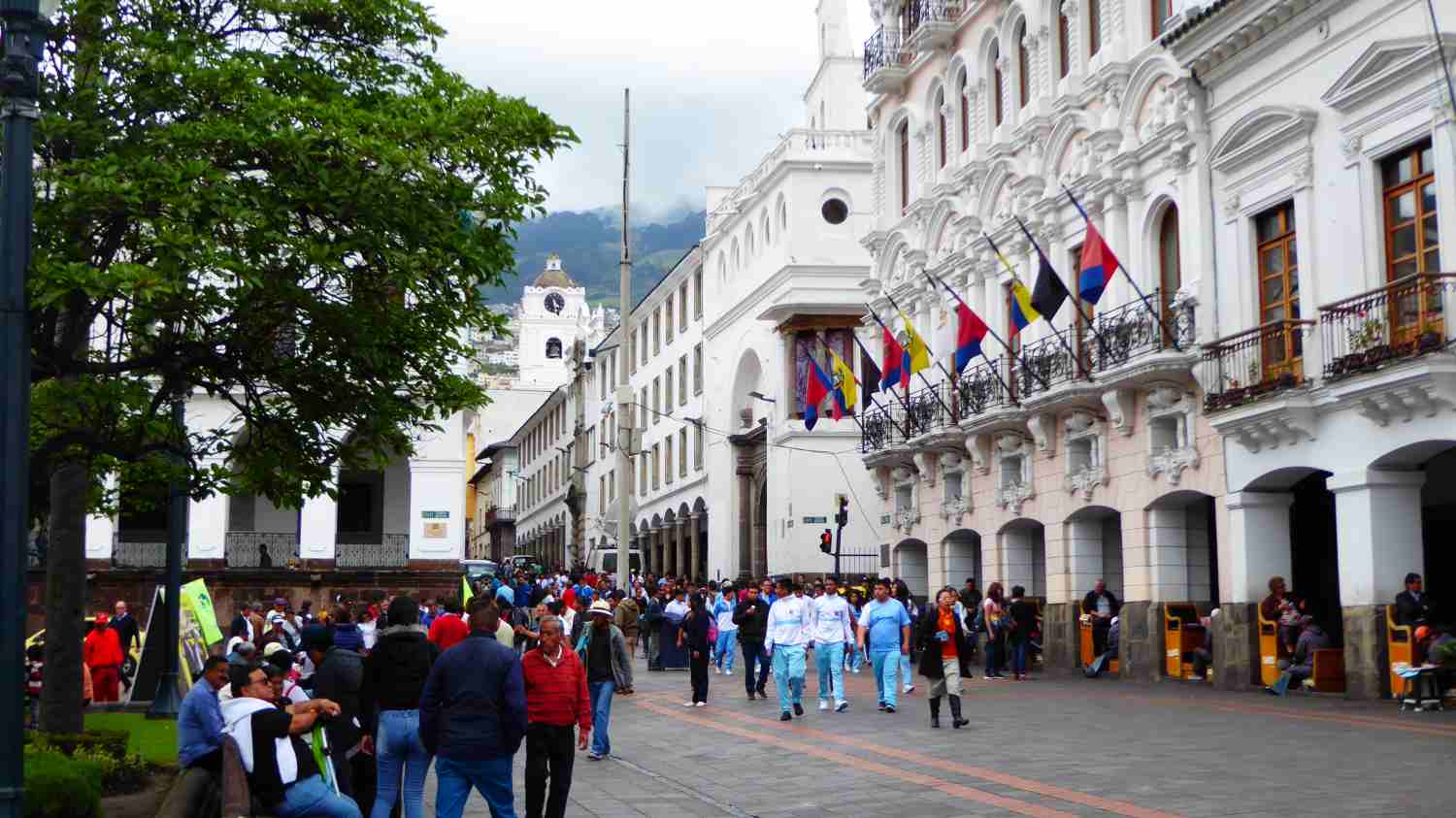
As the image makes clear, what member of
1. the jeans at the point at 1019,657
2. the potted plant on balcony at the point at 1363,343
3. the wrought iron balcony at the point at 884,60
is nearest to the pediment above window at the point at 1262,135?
the potted plant on balcony at the point at 1363,343

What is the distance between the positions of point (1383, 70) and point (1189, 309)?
5493 mm

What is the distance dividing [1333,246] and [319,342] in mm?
14368

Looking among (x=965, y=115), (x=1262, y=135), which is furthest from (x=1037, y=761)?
(x=965, y=115)

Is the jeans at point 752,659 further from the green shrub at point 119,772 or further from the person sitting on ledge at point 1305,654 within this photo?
the green shrub at point 119,772

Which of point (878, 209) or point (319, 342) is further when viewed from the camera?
point (878, 209)

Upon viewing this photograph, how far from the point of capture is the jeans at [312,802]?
8.88 meters

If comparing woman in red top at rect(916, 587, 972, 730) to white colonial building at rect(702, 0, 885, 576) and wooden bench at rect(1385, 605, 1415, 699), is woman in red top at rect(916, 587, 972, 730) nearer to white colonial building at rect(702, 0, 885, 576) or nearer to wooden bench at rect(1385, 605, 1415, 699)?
wooden bench at rect(1385, 605, 1415, 699)

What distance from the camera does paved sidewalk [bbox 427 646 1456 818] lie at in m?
12.7

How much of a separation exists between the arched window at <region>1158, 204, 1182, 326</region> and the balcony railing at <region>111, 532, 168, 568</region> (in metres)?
26.9

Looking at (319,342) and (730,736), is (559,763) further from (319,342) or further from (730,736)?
(730,736)

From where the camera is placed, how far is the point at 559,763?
11977mm

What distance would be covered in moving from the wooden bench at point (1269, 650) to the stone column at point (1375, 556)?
167cm

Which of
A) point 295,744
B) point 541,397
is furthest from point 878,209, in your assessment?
point 541,397

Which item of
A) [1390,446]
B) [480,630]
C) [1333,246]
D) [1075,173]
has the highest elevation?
[1075,173]
